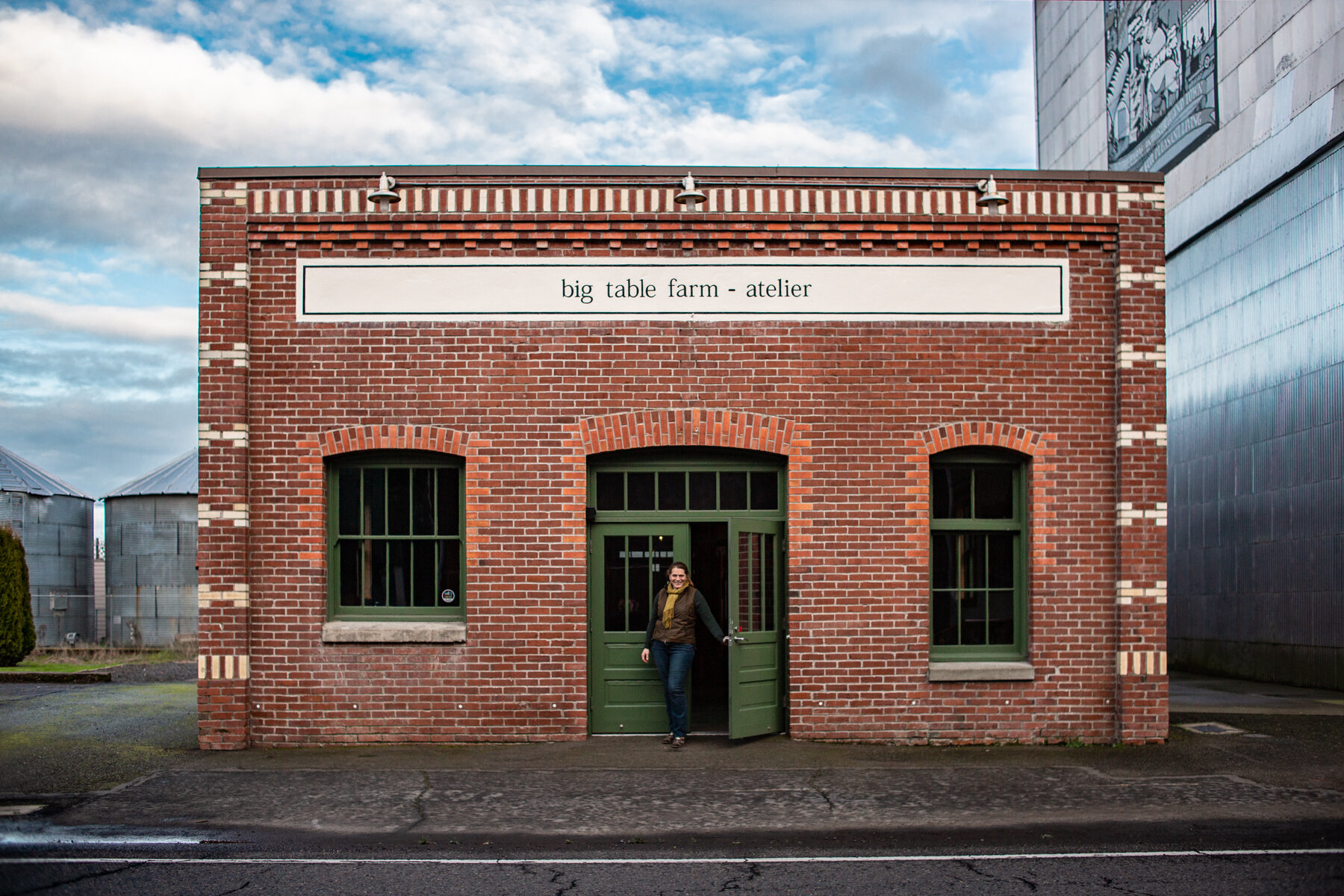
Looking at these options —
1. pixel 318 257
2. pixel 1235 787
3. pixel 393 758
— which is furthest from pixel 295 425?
pixel 1235 787

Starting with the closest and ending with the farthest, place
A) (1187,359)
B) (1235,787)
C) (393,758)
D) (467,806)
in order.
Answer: (467,806) < (1235,787) < (393,758) < (1187,359)

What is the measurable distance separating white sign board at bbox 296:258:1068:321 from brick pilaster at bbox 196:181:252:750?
0.70 metres

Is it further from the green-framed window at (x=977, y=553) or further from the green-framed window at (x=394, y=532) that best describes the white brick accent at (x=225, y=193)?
the green-framed window at (x=977, y=553)

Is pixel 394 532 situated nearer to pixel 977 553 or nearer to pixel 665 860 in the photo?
pixel 665 860

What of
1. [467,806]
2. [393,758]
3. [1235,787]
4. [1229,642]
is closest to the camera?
[467,806]

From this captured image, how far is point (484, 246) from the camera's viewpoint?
1110 centimetres

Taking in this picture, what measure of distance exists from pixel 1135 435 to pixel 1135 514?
0.76 m

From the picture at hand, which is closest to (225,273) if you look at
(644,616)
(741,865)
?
(644,616)

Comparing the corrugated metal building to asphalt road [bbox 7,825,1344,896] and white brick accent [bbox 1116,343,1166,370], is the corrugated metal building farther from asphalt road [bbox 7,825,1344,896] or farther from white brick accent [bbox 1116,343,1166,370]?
asphalt road [bbox 7,825,1344,896]

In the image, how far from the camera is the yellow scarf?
10.8 meters

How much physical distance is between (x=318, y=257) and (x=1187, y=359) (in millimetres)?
16191

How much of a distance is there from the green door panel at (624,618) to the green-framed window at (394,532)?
1.38 m

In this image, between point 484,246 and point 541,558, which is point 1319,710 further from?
point 484,246

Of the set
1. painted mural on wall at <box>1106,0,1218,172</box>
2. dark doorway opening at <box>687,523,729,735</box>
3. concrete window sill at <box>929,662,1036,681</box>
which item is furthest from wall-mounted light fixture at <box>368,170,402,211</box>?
painted mural on wall at <box>1106,0,1218,172</box>
